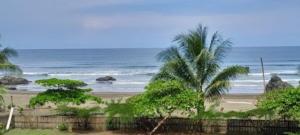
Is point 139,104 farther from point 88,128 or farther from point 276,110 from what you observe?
point 276,110

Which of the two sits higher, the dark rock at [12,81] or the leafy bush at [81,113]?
the dark rock at [12,81]

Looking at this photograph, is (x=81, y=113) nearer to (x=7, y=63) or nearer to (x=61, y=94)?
(x=61, y=94)

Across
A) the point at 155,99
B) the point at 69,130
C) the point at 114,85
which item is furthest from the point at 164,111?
the point at 114,85

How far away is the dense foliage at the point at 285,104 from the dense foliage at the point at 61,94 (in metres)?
7.85

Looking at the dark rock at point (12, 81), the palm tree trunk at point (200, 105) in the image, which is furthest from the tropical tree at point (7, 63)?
the dark rock at point (12, 81)

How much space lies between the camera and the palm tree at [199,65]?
21.1m

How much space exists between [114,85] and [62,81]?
32.0 metres

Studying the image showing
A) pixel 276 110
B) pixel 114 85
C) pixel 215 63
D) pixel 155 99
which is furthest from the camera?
pixel 114 85

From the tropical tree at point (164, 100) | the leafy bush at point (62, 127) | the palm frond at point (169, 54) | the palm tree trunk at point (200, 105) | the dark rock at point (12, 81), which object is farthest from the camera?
the dark rock at point (12, 81)

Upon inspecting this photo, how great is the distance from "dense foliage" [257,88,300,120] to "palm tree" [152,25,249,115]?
263 cm

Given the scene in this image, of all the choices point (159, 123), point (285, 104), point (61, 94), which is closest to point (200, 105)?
point (159, 123)

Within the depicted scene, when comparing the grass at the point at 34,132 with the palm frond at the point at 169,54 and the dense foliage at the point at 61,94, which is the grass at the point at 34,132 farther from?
the palm frond at the point at 169,54

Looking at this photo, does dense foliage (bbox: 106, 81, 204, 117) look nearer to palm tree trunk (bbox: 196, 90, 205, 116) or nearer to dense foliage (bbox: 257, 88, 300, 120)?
palm tree trunk (bbox: 196, 90, 205, 116)

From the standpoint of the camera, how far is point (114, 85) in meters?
A: 53.9
